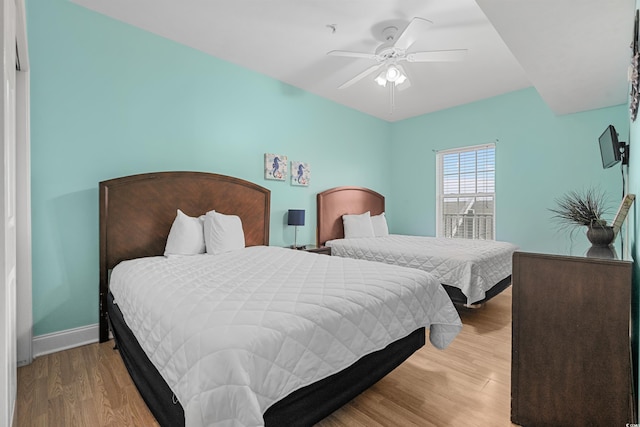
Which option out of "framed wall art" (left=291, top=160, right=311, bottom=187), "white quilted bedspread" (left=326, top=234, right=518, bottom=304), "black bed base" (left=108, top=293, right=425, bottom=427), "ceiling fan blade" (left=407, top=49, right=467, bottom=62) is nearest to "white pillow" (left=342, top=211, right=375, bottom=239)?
"white quilted bedspread" (left=326, top=234, right=518, bottom=304)

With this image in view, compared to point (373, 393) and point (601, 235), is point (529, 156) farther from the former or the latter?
point (373, 393)

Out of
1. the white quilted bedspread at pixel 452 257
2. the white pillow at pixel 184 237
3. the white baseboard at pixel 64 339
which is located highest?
the white pillow at pixel 184 237

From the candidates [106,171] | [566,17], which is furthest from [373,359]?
[106,171]

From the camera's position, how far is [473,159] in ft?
15.3

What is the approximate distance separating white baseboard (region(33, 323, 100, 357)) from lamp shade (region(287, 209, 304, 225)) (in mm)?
2158

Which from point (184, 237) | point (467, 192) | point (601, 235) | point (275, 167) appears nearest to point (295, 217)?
point (275, 167)

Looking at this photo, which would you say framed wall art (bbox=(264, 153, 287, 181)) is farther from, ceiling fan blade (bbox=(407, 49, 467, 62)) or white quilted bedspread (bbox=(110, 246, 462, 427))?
ceiling fan blade (bbox=(407, 49, 467, 62))

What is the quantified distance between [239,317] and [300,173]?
3.03 metres

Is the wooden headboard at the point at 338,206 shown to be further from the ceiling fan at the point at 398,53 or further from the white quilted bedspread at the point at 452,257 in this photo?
the ceiling fan at the point at 398,53

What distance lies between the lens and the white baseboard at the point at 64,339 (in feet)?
7.23

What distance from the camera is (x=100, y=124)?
250 centimetres

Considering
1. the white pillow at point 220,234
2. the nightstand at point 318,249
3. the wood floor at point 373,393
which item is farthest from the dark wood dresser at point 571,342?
the nightstand at point 318,249

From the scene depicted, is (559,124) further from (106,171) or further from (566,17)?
(106,171)

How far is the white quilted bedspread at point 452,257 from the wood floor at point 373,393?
61cm
